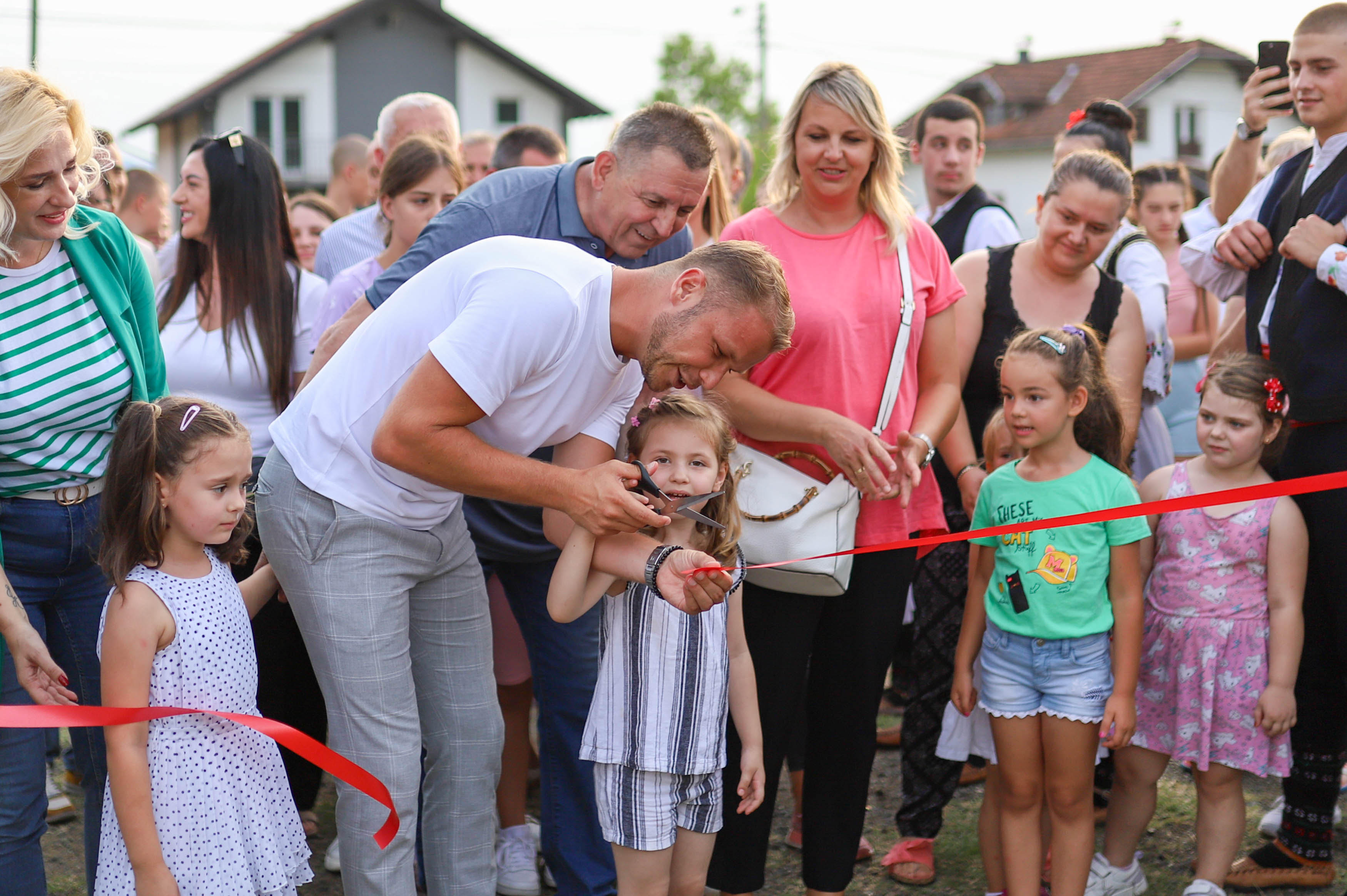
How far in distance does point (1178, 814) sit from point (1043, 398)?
6.33 ft

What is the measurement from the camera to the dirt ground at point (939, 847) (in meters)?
3.75

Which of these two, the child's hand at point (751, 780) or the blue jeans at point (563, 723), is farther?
the blue jeans at point (563, 723)

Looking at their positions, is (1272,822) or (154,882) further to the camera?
(1272,822)

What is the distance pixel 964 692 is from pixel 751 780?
806 millimetres

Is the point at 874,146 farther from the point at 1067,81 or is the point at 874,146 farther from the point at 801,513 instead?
the point at 1067,81

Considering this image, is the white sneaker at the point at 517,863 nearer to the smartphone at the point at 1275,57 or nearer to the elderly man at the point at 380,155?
the elderly man at the point at 380,155

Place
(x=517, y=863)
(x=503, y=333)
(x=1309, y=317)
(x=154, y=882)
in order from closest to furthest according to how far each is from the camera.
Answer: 1. (x=503, y=333)
2. (x=154, y=882)
3. (x=1309, y=317)
4. (x=517, y=863)

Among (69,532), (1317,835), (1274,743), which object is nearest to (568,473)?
(69,532)

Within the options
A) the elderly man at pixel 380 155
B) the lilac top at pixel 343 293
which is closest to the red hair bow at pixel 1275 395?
the lilac top at pixel 343 293

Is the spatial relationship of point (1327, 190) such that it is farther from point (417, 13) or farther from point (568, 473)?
point (417, 13)

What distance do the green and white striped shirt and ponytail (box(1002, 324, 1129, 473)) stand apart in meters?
2.47

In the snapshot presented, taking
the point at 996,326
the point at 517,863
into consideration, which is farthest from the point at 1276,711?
the point at 517,863

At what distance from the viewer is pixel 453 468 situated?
7.90 ft

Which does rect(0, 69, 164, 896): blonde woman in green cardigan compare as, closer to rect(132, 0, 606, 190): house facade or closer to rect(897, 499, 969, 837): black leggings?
rect(897, 499, 969, 837): black leggings
